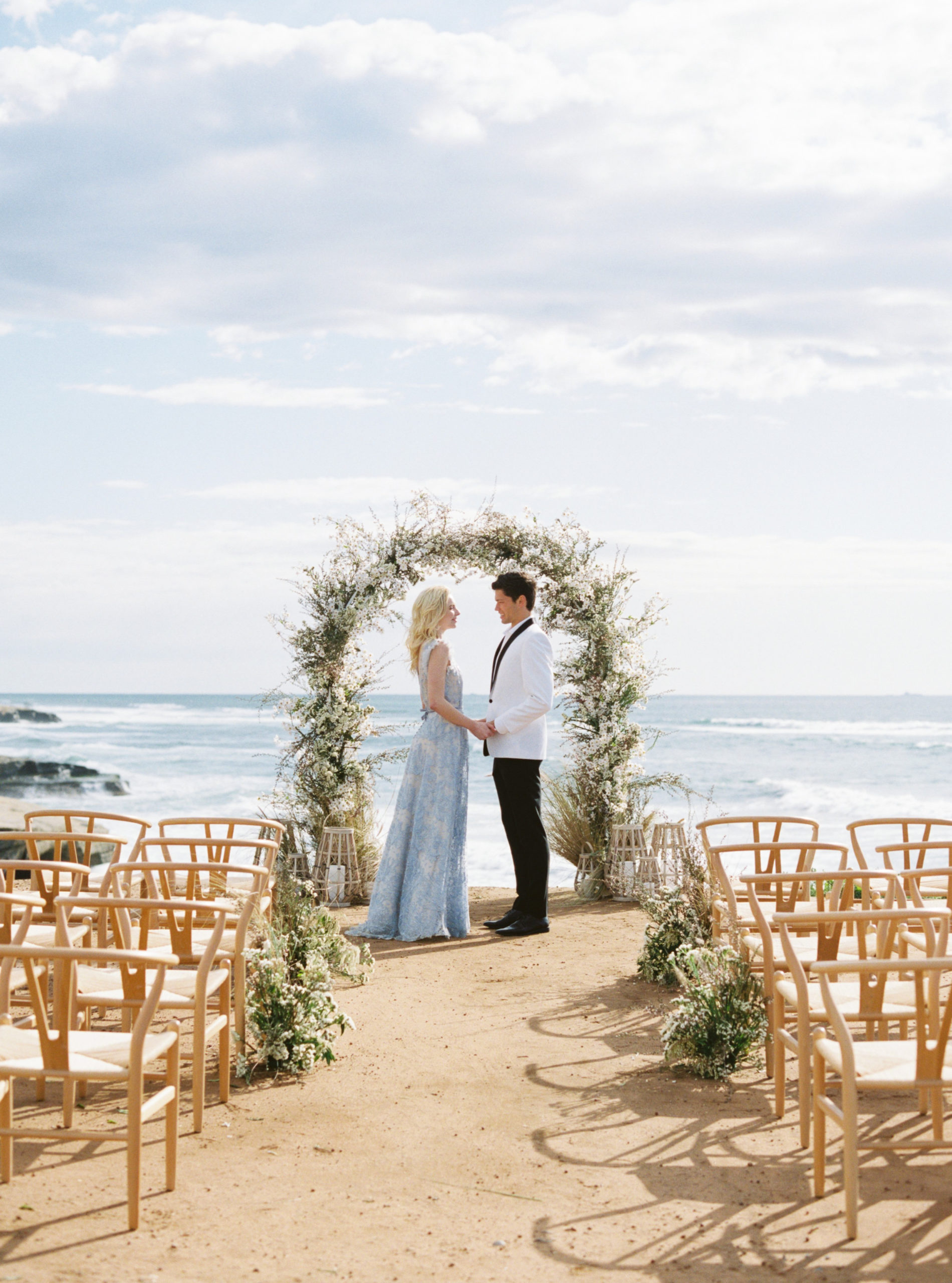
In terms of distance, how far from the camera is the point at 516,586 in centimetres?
730

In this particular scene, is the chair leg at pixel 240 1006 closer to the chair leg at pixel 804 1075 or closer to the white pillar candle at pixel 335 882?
the chair leg at pixel 804 1075

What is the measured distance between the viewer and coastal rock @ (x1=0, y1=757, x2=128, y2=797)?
1136 inches

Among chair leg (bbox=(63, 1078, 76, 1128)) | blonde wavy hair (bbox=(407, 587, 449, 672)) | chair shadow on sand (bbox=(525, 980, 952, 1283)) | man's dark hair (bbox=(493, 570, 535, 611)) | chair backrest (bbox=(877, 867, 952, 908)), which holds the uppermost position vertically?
man's dark hair (bbox=(493, 570, 535, 611))

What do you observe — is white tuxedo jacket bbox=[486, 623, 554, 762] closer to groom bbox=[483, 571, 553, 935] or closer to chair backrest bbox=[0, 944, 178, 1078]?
groom bbox=[483, 571, 553, 935]

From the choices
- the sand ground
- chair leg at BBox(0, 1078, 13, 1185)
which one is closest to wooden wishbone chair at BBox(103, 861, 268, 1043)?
the sand ground

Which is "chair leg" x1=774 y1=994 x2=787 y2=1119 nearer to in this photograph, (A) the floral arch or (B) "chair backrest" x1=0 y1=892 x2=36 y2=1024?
(B) "chair backrest" x1=0 y1=892 x2=36 y2=1024

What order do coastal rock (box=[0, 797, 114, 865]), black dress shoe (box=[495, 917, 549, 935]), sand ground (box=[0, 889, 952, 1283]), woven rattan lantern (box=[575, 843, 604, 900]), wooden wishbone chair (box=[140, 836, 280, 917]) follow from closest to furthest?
sand ground (box=[0, 889, 952, 1283]), wooden wishbone chair (box=[140, 836, 280, 917]), black dress shoe (box=[495, 917, 549, 935]), woven rattan lantern (box=[575, 843, 604, 900]), coastal rock (box=[0, 797, 114, 865])

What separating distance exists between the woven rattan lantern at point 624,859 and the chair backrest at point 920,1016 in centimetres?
563

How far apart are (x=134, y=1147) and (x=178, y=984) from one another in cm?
95

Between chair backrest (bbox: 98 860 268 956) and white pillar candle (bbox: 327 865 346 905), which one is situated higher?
chair backrest (bbox: 98 860 268 956)

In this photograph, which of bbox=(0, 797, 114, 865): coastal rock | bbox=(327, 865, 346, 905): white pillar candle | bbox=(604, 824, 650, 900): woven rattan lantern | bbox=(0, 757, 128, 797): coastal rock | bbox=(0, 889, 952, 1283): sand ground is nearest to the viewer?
bbox=(0, 889, 952, 1283): sand ground

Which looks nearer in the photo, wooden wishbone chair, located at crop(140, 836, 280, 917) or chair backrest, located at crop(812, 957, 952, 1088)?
chair backrest, located at crop(812, 957, 952, 1088)

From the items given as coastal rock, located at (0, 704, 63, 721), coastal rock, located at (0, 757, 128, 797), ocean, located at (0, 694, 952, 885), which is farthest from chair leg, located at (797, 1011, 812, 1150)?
coastal rock, located at (0, 704, 63, 721)

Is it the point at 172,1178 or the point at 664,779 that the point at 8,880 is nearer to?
the point at 172,1178
